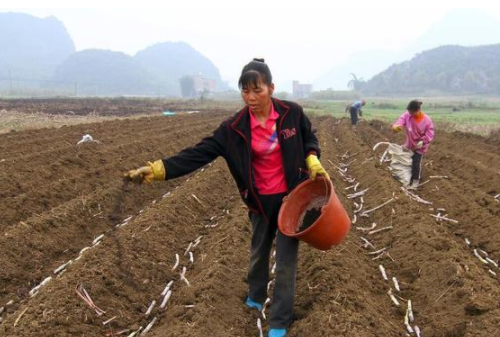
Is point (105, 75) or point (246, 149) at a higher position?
point (246, 149)

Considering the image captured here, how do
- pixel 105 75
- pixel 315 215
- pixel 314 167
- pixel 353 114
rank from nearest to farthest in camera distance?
pixel 314 167, pixel 315 215, pixel 353 114, pixel 105 75

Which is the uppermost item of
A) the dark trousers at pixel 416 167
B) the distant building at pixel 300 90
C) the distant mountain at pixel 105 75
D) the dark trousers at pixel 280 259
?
the dark trousers at pixel 280 259

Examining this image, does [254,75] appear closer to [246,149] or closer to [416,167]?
[246,149]

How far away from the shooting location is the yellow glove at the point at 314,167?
369cm

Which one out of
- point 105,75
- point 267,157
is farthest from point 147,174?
point 105,75

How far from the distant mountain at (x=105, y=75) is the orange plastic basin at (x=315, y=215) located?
13905 centimetres

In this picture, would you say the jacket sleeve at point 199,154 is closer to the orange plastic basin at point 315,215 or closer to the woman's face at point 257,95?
the woman's face at point 257,95

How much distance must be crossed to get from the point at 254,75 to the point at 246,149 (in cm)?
57

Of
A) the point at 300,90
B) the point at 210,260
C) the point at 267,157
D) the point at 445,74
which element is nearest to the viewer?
the point at 267,157

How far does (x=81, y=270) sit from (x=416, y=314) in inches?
124

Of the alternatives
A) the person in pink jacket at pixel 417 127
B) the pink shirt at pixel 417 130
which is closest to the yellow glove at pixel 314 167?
the person in pink jacket at pixel 417 127

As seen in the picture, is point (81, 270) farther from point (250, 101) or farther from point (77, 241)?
point (250, 101)

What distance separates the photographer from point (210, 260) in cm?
537

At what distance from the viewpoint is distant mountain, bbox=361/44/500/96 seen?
96.1 m
